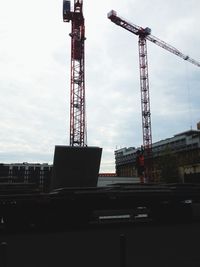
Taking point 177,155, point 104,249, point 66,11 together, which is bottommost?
point 104,249

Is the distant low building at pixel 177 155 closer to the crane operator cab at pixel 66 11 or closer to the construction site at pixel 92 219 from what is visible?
the construction site at pixel 92 219

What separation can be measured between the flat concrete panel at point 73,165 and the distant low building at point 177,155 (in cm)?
879

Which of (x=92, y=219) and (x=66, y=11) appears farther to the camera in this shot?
(x=66, y=11)

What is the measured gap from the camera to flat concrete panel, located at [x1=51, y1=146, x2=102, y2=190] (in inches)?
791

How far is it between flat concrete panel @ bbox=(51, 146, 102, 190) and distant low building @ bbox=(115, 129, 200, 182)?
28.8 feet

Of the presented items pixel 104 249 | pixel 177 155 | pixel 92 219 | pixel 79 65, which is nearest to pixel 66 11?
pixel 79 65

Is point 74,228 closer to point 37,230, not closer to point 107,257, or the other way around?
point 37,230

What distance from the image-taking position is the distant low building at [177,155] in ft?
282

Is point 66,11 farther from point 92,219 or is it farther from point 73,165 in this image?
point 92,219

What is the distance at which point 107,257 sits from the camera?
10.3m

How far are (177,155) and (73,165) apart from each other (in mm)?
84164

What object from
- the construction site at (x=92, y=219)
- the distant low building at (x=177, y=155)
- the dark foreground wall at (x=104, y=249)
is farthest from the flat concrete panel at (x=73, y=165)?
the distant low building at (x=177, y=155)

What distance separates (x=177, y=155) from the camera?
102m

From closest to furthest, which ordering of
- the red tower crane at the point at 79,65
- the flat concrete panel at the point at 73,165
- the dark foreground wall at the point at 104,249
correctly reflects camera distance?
1. the dark foreground wall at the point at 104,249
2. the flat concrete panel at the point at 73,165
3. the red tower crane at the point at 79,65
